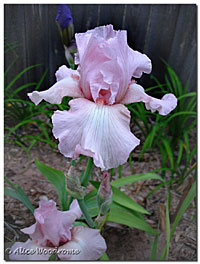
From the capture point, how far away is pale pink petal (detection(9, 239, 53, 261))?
82cm

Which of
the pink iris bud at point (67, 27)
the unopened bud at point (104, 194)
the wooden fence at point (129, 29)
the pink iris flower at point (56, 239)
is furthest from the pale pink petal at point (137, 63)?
the wooden fence at point (129, 29)

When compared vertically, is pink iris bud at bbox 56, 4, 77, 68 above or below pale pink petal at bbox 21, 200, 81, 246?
above

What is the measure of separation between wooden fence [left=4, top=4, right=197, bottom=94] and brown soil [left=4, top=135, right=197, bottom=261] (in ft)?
2.51

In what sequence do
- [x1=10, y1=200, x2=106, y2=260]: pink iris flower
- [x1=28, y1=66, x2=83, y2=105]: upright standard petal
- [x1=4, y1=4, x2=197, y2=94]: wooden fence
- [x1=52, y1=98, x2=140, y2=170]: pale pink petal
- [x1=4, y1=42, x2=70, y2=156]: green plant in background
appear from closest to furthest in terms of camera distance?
1. [x1=52, y1=98, x2=140, y2=170]: pale pink petal
2. [x1=28, y1=66, x2=83, y2=105]: upright standard petal
3. [x1=10, y1=200, x2=106, y2=260]: pink iris flower
4. [x1=4, y1=42, x2=70, y2=156]: green plant in background
5. [x1=4, y1=4, x2=197, y2=94]: wooden fence

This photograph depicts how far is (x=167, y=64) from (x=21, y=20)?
3.71 feet

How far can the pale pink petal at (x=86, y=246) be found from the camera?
0.77 meters

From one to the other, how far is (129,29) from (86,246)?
1.75 metres

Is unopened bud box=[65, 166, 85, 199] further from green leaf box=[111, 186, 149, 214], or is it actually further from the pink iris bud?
the pink iris bud

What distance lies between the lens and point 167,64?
2.03 meters

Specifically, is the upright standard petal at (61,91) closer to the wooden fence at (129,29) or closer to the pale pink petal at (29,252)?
the pale pink petal at (29,252)

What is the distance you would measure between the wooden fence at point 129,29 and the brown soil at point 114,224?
30.1 inches

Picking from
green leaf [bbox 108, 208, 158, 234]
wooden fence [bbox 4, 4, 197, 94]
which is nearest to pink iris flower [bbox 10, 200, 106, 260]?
green leaf [bbox 108, 208, 158, 234]

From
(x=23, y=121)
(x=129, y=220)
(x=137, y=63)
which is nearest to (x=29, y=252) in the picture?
(x=129, y=220)

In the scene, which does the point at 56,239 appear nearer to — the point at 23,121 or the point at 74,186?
the point at 74,186
